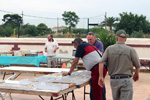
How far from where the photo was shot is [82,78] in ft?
22.6

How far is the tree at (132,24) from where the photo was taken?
3712 cm

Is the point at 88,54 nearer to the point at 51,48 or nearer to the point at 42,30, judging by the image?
the point at 51,48

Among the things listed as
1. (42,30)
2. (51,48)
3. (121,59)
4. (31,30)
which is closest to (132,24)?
(42,30)

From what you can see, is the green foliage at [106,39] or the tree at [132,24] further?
the tree at [132,24]

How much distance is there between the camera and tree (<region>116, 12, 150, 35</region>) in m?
37.1

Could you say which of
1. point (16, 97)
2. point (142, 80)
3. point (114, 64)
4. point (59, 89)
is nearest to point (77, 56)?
point (114, 64)

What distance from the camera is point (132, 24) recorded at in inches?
1478

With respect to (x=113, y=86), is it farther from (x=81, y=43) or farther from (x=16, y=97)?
(x=16, y=97)

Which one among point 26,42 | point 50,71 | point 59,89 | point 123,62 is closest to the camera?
point 59,89

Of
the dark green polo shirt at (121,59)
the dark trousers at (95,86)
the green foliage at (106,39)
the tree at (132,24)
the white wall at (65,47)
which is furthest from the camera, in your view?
the tree at (132,24)

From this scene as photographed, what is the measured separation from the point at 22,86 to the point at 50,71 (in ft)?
9.96

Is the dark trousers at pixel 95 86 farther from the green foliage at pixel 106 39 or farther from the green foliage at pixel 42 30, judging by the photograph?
the green foliage at pixel 42 30

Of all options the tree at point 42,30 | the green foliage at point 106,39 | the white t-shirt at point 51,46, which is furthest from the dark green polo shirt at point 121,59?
the tree at point 42,30

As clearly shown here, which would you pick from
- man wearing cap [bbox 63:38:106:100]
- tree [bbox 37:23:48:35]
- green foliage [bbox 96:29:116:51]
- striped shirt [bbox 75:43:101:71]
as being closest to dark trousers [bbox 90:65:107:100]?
man wearing cap [bbox 63:38:106:100]
